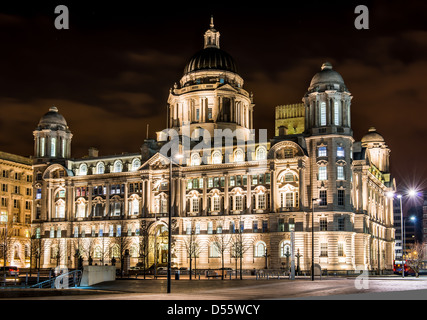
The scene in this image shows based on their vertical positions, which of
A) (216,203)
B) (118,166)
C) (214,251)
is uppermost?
(118,166)

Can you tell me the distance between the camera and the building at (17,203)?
13550 centimetres

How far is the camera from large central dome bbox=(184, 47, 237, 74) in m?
142

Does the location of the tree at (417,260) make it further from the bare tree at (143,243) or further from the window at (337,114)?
the bare tree at (143,243)

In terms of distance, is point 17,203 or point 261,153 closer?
point 261,153

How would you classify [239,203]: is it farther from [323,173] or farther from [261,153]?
[323,173]

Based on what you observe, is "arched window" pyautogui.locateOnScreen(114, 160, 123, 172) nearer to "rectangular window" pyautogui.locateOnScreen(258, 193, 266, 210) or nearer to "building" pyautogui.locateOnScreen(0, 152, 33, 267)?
"building" pyautogui.locateOnScreen(0, 152, 33, 267)

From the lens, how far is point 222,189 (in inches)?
4574

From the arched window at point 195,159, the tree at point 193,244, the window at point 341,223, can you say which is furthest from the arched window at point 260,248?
the arched window at point 195,159

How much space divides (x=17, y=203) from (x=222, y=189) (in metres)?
52.1

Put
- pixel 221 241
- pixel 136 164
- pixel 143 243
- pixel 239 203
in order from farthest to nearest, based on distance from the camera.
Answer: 1. pixel 136 164
2. pixel 239 203
3. pixel 143 243
4. pixel 221 241

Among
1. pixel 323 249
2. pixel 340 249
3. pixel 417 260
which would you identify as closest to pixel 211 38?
pixel 323 249

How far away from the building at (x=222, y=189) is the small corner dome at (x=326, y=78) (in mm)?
251
